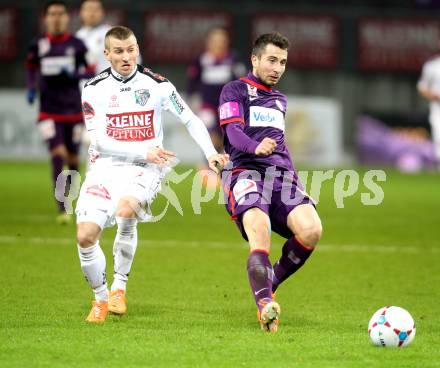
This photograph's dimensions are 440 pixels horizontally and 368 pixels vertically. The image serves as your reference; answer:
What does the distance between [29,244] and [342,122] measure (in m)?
15.9

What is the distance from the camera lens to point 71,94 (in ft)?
42.7

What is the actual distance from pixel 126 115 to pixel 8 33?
57.5ft

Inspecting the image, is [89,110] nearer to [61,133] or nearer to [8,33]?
[61,133]

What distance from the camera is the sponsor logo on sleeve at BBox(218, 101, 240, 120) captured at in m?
7.29

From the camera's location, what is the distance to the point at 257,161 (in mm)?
7477

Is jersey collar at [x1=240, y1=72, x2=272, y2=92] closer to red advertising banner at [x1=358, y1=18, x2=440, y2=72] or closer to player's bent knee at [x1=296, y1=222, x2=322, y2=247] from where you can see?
player's bent knee at [x1=296, y1=222, x2=322, y2=247]

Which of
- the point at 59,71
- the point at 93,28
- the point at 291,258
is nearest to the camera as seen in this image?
the point at 291,258

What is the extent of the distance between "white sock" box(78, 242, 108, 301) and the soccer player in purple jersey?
0.94 meters

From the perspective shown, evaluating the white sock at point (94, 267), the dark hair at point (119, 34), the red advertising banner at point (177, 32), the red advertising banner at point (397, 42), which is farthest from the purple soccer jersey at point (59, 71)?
the red advertising banner at point (397, 42)

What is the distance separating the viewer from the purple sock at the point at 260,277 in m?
6.82

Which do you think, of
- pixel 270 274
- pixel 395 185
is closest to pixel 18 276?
pixel 270 274

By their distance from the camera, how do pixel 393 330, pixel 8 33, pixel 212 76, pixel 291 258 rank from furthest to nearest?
pixel 8 33
pixel 212 76
pixel 291 258
pixel 393 330

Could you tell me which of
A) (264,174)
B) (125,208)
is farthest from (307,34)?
(125,208)

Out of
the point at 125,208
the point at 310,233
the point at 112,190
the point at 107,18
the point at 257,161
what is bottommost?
the point at 310,233
